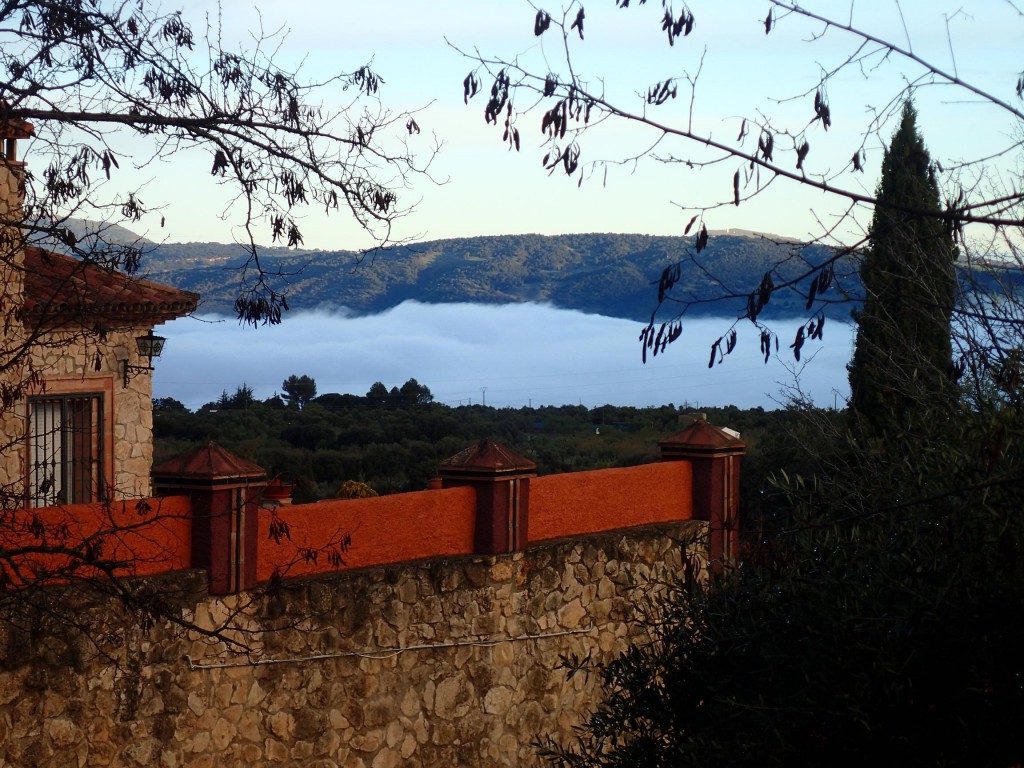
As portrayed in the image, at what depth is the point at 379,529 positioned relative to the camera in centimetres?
857

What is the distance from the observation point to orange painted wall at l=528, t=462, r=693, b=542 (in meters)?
9.77

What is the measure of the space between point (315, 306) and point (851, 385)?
5006 centimetres

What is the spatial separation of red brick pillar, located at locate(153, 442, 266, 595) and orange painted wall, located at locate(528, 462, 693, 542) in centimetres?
272

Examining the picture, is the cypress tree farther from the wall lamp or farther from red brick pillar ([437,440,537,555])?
the wall lamp

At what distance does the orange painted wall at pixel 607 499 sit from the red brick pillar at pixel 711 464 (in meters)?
0.10

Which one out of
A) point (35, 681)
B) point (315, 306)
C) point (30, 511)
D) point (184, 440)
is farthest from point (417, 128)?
point (315, 306)

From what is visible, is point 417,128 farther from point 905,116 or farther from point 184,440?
point 184,440

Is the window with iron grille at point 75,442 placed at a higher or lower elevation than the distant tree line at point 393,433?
higher

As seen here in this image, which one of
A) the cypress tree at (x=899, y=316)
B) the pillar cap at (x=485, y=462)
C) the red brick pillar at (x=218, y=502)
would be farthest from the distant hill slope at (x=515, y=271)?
the red brick pillar at (x=218, y=502)

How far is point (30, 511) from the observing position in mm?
6312

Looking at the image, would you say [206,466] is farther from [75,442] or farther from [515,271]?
[515,271]

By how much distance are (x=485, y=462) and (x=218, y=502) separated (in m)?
2.45

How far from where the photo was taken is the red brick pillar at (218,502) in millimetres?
7426

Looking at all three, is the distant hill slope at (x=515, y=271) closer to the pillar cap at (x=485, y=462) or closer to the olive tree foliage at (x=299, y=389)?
the olive tree foliage at (x=299, y=389)
